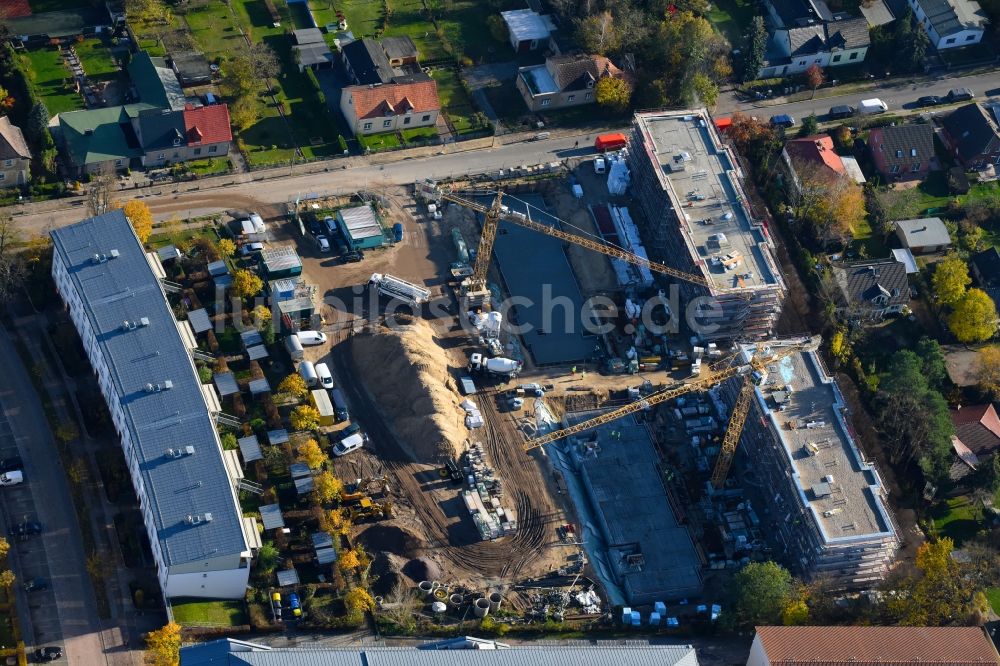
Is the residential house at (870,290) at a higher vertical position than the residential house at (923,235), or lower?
lower

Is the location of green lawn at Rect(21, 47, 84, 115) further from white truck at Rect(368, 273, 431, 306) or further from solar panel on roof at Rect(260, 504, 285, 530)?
solar panel on roof at Rect(260, 504, 285, 530)

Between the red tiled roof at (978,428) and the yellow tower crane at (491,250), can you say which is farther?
the yellow tower crane at (491,250)

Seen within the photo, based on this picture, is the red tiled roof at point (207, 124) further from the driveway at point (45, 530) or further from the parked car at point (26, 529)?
the parked car at point (26, 529)

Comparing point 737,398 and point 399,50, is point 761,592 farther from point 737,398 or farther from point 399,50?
point 399,50

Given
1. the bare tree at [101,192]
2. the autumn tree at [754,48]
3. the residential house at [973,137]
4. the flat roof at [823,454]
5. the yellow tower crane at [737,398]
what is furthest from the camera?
the autumn tree at [754,48]

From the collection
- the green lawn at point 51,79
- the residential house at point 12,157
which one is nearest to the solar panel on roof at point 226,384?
the residential house at point 12,157

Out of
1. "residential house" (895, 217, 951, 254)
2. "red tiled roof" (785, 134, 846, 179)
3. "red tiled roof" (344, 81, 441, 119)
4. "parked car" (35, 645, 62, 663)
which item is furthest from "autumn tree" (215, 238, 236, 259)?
"residential house" (895, 217, 951, 254)

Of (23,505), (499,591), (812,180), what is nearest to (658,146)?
(812,180)
